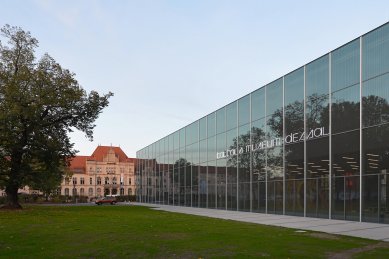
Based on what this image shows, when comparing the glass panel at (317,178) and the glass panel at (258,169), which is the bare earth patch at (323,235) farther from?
the glass panel at (258,169)

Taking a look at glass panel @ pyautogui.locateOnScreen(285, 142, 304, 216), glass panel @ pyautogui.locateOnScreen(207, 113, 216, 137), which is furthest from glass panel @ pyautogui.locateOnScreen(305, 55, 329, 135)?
glass panel @ pyautogui.locateOnScreen(207, 113, 216, 137)

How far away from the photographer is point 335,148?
28.2 meters

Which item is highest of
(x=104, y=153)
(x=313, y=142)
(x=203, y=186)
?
(x=313, y=142)

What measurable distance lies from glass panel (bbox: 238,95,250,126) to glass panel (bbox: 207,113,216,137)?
22.4 feet

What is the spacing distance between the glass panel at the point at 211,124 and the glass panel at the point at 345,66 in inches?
825

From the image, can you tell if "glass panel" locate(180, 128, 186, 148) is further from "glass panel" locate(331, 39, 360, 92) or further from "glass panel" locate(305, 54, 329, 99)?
"glass panel" locate(331, 39, 360, 92)

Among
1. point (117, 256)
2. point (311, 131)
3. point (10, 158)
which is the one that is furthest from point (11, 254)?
point (10, 158)

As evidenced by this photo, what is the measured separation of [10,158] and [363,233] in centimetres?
3746

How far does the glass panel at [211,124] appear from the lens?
48.8m

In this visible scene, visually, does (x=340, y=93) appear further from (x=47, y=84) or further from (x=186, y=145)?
(x=186, y=145)

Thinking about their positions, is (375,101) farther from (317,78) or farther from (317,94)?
(317,78)

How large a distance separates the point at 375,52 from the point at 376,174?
6.61m

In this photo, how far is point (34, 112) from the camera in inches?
1623

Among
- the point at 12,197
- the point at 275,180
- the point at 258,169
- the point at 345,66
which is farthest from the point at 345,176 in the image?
the point at 12,197
